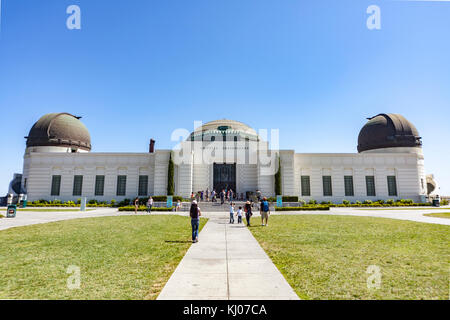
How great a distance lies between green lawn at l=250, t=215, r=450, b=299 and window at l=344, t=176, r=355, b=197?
25976 mm

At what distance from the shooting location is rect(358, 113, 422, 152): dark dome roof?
1547 inches

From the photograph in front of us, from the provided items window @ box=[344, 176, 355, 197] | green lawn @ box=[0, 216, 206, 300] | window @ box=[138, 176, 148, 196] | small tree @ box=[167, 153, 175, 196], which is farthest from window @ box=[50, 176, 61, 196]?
window @ box=[344, 176, 355, 197]

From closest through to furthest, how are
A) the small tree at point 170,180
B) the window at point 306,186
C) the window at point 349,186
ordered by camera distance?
the small tree at point 170,180 → the window at point 349,186 → the window at point 306,186

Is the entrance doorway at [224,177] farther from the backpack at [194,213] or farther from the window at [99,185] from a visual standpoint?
the backpack at [194,213]

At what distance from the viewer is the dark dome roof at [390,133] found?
39.3 m

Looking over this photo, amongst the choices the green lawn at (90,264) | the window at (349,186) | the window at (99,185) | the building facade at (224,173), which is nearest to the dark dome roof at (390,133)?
the building facade at (224,173)

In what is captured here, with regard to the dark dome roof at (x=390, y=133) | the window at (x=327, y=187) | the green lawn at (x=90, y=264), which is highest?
the dark dome roof at (x=390, y=133)

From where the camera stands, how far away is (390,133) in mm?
39688

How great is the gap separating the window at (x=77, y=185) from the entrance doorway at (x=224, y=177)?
66.1 ft

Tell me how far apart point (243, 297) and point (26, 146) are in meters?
51.4

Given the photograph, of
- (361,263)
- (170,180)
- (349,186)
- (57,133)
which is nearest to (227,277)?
(361,263)

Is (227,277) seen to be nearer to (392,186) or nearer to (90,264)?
(90,264)
